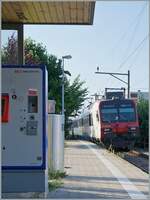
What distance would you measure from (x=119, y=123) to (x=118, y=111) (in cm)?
76

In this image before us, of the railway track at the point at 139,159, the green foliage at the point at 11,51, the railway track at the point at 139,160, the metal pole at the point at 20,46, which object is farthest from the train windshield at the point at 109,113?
Answer: the metal pole at the point at 20,46

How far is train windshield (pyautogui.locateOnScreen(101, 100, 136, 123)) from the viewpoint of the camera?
112ft

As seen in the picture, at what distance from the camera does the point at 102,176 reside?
16.1m

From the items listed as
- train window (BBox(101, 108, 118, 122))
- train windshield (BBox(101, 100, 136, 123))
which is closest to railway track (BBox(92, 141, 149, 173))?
train window (BBox(101, 108, 118, 122))

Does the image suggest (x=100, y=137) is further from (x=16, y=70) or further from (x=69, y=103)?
(x=16, y=70)

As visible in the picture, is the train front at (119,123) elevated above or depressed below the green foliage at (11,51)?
below

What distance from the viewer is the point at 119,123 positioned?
1329 inches

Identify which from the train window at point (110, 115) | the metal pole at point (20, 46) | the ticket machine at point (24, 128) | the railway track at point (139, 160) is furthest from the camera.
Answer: the train window at point (110, 115)

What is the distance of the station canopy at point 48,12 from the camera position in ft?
39.5

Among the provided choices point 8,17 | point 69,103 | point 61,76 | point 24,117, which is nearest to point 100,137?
point 61,76

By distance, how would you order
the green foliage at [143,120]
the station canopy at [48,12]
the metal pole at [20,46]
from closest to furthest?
the station canopy at [48,12], the metal pole at [20,46], the green foliage at [143,120]

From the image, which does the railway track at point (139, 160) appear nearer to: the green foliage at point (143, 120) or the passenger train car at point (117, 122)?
the passenger train car at point (117, 122)

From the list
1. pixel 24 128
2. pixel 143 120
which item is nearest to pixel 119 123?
pixel 143 120

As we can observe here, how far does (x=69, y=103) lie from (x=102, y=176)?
3352 cm
